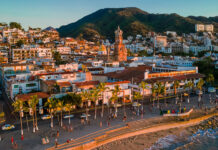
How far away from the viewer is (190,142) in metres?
31.5

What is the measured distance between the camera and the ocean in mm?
29873

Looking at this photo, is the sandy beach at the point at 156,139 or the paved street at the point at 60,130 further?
the sandy beach at the point at 156,139

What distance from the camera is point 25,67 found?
62.4 metres

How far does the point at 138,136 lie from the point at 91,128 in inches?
271

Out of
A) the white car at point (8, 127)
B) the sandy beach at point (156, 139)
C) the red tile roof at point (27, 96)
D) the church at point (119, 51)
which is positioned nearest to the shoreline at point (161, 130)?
the sandy beach at point (156, 139)

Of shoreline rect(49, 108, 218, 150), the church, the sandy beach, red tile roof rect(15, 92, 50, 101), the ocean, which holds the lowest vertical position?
the ocean

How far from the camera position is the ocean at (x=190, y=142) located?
29873 millimetres

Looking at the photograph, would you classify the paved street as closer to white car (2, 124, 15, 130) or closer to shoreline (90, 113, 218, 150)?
white car (2, 124, 15, 130)

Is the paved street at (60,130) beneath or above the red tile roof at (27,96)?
beneath

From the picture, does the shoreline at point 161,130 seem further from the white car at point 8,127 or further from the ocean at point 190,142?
the white car at point 8,127

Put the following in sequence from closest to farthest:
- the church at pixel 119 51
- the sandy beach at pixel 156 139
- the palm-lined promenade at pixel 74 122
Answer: the palm-lined promenade at pixel 74 122
the sandy beach at pixel 156 139
the church at pixel 119 51

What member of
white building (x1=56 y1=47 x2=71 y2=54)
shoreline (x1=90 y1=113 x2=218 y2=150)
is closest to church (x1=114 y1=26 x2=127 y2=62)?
white building (x1=56 y1=47 x2=71 y2=54)

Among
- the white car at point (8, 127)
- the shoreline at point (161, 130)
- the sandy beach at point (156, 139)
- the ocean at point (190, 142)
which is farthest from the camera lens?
the white car at point (8, 127)

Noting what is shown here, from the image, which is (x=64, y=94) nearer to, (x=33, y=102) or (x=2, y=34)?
(x=33, y=102)
